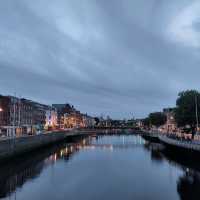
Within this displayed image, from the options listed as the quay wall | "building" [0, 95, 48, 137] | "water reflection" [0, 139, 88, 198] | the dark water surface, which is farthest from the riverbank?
"building" [0, 95, 48, 137]

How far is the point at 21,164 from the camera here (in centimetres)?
6619

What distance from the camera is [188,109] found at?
99875mm

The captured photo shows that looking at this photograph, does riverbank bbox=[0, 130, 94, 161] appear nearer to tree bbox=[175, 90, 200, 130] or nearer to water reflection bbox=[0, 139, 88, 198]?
water reflection bbox=[0, 139, 88, 198]

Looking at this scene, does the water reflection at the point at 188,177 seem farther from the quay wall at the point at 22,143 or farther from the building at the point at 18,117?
the building at the point at 18,117

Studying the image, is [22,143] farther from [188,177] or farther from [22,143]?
[188,177]

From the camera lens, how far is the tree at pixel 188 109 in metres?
99.8

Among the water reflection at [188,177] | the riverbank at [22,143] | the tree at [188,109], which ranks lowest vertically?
the water reflection at [188,177]

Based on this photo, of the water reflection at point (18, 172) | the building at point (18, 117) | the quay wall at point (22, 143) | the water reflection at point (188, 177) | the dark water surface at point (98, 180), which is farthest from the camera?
the building at point (18, 117)

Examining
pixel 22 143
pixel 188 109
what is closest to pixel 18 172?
pixel 22 143

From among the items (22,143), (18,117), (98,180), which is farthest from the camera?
(18,117)

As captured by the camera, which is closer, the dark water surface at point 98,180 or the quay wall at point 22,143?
the dark water surface at point 98,180

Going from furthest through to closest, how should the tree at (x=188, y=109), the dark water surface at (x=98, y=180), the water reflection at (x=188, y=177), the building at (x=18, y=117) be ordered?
1. the building at (x=18, y=117)
2. the tree at (x=188, y=109)
3. the water reflection at (x=188, y=177)
4. the dark water surface at (x=98, y=180)

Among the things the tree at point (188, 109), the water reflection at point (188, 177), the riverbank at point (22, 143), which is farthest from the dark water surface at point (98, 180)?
the tree at point (188, 109)

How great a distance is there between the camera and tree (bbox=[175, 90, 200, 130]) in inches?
3927
